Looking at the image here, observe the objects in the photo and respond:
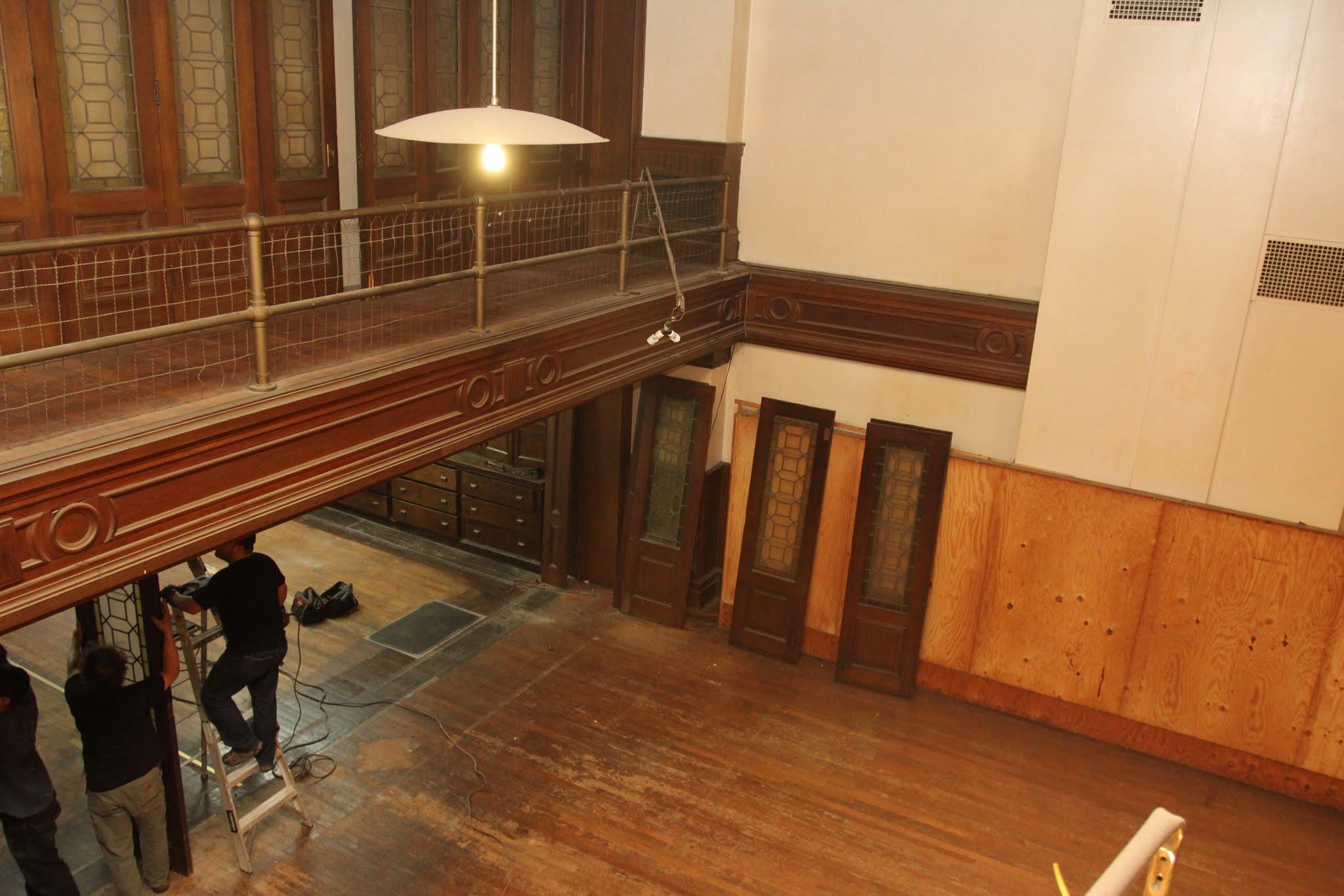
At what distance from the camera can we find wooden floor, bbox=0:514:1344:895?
16.3 feet

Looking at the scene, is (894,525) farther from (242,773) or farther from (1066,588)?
(242,773)

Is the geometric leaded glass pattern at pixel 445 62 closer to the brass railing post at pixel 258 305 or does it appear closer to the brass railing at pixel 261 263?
the brass railing at pixel 261 263

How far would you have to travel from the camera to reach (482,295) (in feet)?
14.3

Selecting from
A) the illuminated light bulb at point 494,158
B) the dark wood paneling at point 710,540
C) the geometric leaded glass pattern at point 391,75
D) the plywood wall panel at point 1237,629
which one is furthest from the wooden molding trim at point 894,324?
the illuminated light bulb at point 494,158

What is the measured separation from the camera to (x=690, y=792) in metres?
5.53

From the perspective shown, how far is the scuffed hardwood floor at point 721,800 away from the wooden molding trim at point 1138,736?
0.08 metres

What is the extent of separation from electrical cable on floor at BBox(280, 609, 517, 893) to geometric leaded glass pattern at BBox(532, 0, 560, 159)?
3550 mm

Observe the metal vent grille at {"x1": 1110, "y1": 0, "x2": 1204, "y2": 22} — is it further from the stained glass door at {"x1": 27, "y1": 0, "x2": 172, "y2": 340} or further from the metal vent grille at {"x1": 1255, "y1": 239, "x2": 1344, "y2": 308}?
the stained glass door at {"x1": 27, "y1": 0, "x2": 172, "y2": 340}

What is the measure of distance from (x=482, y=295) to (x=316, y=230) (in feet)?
4.99

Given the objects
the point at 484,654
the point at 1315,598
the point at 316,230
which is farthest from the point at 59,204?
the point at 1315,598

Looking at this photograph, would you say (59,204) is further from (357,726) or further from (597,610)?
(597,610)

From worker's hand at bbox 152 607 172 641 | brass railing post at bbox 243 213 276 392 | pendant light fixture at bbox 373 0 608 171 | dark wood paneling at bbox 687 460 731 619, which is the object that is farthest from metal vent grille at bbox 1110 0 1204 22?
worker's hand at bbox 152 607 172 641

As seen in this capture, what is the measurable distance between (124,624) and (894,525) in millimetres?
4312

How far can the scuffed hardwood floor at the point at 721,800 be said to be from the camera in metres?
4.95
